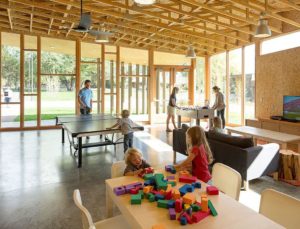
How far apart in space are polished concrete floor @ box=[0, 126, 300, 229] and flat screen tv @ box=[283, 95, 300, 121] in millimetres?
3070

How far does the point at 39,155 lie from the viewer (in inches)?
229

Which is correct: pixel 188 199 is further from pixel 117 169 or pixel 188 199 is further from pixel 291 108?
pixel 291 108

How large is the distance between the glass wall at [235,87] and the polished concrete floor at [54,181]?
164 inches

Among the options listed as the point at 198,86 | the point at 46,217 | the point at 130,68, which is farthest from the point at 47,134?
the point at 198,86

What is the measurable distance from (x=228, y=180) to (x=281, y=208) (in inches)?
23.9

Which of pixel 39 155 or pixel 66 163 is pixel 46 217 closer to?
pixel 66 163

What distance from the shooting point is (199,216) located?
1619 mm

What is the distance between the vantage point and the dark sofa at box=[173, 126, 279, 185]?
3828 mm

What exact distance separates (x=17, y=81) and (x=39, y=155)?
15.2 feet

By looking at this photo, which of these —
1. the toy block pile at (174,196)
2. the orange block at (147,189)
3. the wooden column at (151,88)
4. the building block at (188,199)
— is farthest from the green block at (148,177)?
the wooden column at (151,88)

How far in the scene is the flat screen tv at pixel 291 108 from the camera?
671 centimetres

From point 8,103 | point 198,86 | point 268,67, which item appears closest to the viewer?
point 268,67

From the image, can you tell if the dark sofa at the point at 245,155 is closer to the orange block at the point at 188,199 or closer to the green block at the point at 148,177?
the green block at the point at 148,177

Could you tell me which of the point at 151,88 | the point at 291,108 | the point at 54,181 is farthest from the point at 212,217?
the point at 151,88
